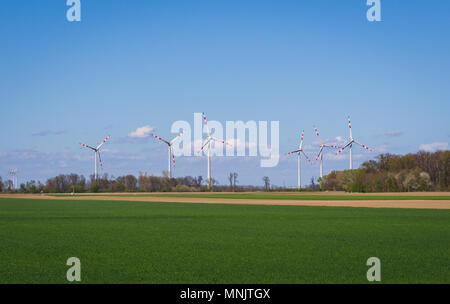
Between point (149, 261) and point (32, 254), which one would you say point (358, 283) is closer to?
point (149, 261)

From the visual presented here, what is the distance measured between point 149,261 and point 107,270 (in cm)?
151

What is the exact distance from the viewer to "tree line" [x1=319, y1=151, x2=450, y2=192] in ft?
342

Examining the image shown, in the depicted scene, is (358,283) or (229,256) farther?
(229,256)

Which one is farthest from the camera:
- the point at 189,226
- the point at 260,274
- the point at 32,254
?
the point at 189,226

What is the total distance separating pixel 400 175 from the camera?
10588 centimetres

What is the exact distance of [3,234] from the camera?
22.1 metres

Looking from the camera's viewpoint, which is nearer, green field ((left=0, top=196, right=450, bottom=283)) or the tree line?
green field ((left=0, top=196, right=450, bottom=283))

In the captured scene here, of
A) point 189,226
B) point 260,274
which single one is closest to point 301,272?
point 260,274

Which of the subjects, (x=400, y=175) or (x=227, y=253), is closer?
(x=227, y=253)

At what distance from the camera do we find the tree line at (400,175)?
10425 centimetres

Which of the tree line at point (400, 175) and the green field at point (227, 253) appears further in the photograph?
the tree line at point (400, 175)
